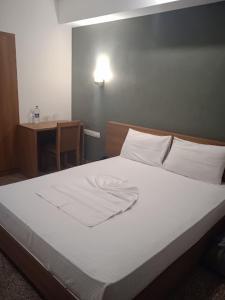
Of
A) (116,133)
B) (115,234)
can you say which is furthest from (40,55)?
(115,234)

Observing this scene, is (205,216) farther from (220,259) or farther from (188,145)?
(188,145)

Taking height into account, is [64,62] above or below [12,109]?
above

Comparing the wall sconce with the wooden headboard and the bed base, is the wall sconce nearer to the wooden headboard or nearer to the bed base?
the wooden headboard

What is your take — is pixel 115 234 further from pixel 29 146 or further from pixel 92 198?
pixel 29 146

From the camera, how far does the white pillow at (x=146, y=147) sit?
2.73 meters

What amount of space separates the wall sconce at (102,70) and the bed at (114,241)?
6.21ft

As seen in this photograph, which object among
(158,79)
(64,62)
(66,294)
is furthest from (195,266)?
(64,62)

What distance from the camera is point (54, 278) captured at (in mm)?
1379

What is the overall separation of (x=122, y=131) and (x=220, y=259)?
1.95 metres

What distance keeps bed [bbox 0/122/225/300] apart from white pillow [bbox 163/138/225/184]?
0.60 ft

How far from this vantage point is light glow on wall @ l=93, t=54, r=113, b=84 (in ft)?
11.3

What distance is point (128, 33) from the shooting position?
122 inches

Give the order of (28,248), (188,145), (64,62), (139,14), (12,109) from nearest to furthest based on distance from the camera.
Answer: (28,248) < (188,145) < (139,14) < (12,109) < (64,62)

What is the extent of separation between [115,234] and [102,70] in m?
2.64
